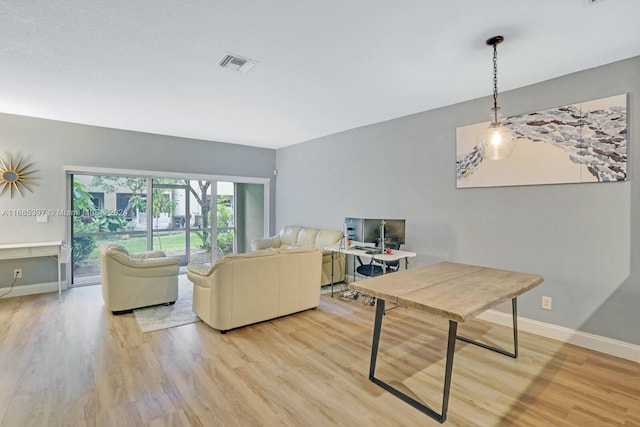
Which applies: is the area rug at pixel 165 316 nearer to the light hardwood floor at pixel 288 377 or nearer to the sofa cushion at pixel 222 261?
the light hardwood floor at pixel 288 377

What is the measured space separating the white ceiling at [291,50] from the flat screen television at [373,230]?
4.83 feet

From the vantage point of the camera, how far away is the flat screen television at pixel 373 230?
12.6ft

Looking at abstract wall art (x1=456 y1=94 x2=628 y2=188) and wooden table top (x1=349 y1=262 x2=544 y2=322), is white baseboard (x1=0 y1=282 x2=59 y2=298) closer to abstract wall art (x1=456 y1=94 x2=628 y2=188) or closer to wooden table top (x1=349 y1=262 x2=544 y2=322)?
wooden table top (x1=349 y1=262 x2=544 y2=322)

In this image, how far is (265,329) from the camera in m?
3.33

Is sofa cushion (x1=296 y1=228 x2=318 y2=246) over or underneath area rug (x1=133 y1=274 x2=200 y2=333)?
over

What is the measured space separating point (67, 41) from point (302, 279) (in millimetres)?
3019

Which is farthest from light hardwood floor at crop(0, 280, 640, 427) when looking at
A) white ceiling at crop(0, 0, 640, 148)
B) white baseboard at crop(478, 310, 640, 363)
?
white ceiling at crop(0, 0, 640, 148)

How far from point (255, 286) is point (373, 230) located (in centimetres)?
164

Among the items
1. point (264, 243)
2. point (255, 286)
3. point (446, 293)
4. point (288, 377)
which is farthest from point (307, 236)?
point (446, 293)

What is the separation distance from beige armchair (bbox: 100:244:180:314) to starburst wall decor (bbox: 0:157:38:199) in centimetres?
192

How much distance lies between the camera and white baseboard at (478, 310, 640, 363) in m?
2.71

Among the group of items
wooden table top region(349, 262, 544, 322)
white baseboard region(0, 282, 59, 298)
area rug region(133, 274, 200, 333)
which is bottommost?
area rug region(133, 274, 200, 333)

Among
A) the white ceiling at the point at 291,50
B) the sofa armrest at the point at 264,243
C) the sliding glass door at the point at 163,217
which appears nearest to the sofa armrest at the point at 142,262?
the sliding glass door at the point at 163,217

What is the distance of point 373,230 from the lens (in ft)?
13.2
